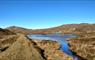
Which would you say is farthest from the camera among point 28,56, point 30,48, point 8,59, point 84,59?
point 84,59

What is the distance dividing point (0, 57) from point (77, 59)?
4836 cm

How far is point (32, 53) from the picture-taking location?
11.3 metres

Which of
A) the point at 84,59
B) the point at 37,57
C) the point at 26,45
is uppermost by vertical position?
the point at 26,45

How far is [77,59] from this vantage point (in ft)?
185

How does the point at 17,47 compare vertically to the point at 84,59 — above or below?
above

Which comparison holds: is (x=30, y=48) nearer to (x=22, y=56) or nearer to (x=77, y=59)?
(x=22, y=56)

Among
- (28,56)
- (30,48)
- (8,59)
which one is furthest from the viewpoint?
(30,48)

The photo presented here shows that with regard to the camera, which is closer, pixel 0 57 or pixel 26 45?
pixel 0 57

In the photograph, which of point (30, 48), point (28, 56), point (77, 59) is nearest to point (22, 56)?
point (28, 56)

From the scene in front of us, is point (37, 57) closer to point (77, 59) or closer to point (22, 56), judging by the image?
point (22, 56)

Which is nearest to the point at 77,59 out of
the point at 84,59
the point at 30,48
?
the point at 84,59

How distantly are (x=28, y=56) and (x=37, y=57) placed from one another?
0.64 metres

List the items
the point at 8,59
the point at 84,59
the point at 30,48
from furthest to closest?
the point at 84,59, the point at 30,48, the point at 8,59

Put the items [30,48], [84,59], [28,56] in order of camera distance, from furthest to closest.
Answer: [84,59] → [30,48] → [28,56]
